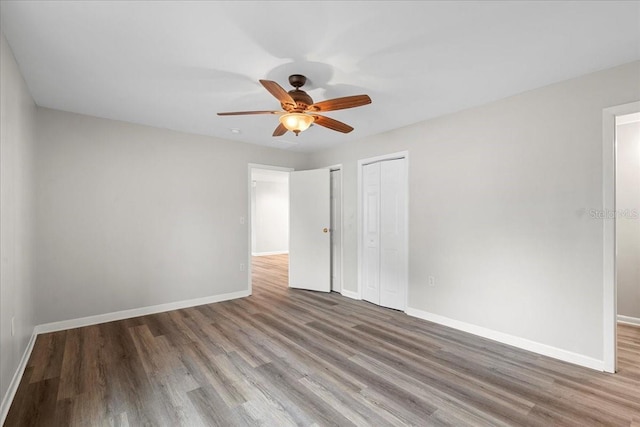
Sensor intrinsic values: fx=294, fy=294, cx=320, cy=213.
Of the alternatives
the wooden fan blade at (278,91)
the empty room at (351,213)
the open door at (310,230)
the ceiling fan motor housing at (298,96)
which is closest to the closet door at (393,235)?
the empty room at (351,213)

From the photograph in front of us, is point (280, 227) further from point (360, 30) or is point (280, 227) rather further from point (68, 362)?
point (360, 30)

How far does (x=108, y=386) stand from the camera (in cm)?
225

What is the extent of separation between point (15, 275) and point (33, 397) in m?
0.93

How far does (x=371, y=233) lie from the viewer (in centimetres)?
451

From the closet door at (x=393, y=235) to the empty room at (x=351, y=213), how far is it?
35 mm

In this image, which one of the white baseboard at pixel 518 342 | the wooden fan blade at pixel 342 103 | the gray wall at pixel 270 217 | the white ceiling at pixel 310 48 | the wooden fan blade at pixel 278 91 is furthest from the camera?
the gray wall at pixel 270 217

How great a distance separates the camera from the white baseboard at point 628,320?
3500mm

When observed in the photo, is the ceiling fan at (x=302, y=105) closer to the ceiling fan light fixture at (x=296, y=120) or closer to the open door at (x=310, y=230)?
the ceiling fan light fixture at (x=296, y=120)

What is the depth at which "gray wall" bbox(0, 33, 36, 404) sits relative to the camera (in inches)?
77.9

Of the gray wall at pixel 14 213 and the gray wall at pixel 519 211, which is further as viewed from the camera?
the gray wall at pixel 519 211

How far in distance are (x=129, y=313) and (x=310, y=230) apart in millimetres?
2889

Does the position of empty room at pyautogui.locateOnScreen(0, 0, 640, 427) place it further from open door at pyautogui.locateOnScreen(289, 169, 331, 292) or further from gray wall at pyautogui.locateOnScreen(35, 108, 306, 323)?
open door at pyautogui.locateOnScreen(289, 169, 331, 292)

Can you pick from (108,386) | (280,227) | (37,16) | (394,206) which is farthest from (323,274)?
(280,227)

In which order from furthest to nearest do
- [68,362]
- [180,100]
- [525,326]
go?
[180,100], [525,326], [68,362]
